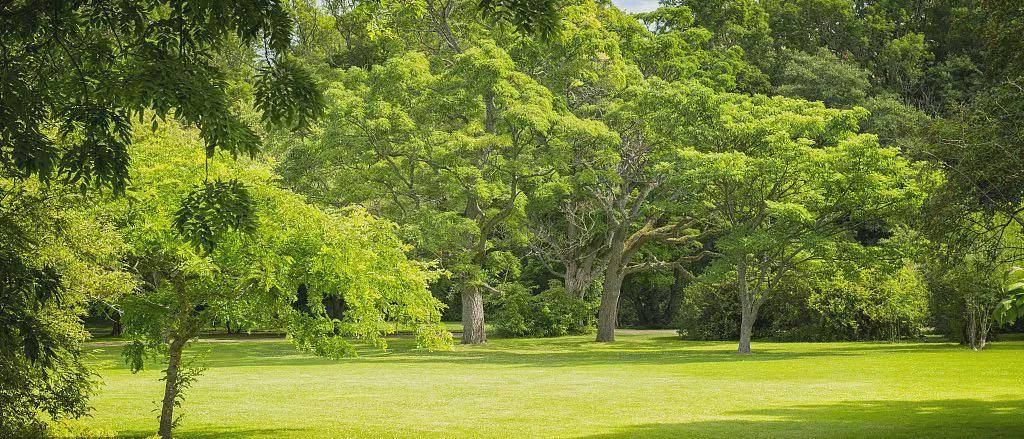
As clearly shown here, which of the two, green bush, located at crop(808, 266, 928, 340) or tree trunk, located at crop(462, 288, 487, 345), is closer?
green bush, located at crop(808, 266, 928, 340)

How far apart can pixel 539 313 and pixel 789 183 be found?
18.2 metres

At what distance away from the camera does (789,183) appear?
3409 centimetres

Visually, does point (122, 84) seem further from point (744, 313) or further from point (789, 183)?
point (744, 313)

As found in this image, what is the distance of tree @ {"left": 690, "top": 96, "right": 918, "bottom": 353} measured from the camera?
104ft

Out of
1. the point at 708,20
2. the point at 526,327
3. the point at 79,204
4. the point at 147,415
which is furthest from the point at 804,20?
the point at 79,204

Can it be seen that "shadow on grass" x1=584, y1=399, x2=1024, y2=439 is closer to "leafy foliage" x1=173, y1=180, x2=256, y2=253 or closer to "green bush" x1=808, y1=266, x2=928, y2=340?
"leafy foliage" x1=173, y1=180, x2=256, y2=253

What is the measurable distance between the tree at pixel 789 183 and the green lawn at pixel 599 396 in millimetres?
3330

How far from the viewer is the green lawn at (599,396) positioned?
634 inches

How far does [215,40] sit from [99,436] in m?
7.17

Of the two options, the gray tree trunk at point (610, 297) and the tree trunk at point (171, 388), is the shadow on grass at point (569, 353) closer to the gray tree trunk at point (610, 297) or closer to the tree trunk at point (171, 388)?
the gray tree trunk at point (610, 297)

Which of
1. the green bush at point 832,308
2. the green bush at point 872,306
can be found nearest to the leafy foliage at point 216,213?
the green bush at point 832,308

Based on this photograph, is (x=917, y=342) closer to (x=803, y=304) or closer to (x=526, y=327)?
(x=803, y=304)

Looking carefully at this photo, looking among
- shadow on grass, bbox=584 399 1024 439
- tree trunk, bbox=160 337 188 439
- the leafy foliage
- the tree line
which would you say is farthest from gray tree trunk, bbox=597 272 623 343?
the leafy foliage

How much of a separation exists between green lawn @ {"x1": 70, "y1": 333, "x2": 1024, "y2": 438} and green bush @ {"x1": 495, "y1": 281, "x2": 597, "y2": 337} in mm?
14578
